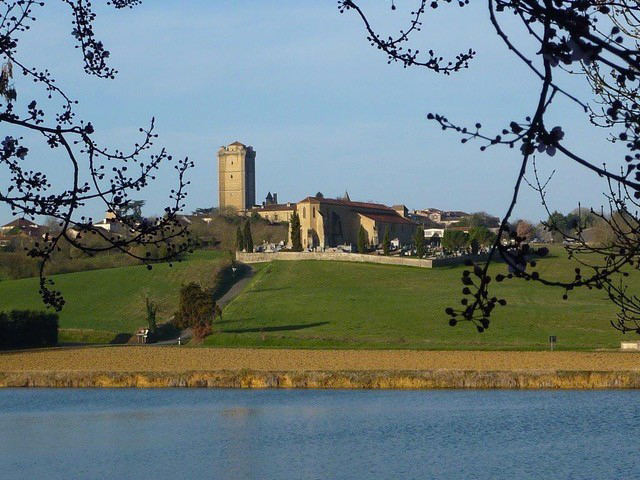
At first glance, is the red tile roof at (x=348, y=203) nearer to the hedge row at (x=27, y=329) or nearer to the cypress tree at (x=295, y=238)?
the cypress tree at (x=295, y=238)

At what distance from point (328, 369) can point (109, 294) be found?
45212mm

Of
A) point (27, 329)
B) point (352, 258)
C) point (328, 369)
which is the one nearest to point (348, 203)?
point (352, 258)

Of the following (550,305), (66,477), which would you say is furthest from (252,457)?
(550,305)

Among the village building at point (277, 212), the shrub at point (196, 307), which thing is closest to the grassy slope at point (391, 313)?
the shrub at point (196, 307)

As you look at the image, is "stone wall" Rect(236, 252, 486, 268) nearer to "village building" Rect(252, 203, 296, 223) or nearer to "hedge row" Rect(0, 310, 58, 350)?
"hedge row" Rect(0, 310, 58, 350)

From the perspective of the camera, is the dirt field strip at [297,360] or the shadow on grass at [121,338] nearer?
the dirt field strip at [297,360]

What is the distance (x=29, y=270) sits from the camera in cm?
9244

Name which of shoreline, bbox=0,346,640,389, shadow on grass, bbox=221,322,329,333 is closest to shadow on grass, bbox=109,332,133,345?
shadow on grass, bbox=221,322,329,333

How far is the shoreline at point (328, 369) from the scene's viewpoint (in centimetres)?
3716

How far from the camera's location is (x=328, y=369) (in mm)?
40281

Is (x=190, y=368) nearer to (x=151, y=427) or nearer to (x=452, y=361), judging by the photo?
(x=452, y=361)

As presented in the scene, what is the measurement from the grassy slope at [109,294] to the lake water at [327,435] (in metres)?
30.6

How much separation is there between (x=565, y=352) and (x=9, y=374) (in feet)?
72.8

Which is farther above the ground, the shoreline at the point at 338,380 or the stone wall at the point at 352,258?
the stone wall at the point at 352,258
